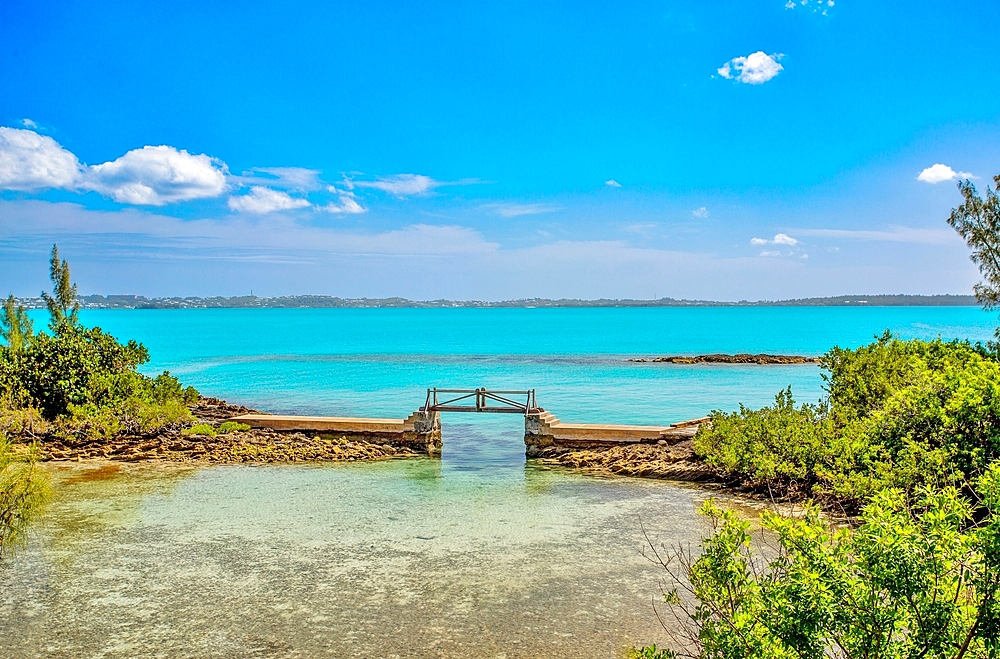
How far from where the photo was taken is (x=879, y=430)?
10.7 m

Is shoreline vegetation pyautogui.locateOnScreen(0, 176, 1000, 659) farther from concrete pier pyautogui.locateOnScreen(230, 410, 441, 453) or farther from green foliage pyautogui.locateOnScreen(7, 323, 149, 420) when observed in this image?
concrete pier pyautogui.locateOnScreen(230, 410, 441, 453)

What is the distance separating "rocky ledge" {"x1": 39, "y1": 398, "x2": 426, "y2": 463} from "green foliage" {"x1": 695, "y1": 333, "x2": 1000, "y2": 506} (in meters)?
10.0

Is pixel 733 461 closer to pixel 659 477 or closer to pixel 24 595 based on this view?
pixel 659 477

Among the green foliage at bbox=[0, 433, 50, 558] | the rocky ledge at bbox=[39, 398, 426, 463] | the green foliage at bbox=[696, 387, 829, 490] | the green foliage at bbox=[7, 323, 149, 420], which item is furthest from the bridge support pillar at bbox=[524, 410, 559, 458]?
the green foliage at bbox=[0, 433, 50, 558]

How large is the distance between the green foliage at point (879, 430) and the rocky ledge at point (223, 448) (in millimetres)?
10017

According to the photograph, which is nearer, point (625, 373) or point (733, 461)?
point (733, 461)

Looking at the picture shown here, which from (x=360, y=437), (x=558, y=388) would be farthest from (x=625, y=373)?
(x=360, y=437)

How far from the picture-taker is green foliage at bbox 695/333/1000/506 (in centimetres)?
948

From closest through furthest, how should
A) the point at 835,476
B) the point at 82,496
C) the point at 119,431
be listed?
the point at 835,476 → the point at 82,496 → the point at 119,431

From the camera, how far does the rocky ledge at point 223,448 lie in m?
21.6

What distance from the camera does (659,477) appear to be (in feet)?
63.5

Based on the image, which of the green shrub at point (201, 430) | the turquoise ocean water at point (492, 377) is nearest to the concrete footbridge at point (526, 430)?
the green shrub at point (201, 430)

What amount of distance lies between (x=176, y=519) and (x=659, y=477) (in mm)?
11191

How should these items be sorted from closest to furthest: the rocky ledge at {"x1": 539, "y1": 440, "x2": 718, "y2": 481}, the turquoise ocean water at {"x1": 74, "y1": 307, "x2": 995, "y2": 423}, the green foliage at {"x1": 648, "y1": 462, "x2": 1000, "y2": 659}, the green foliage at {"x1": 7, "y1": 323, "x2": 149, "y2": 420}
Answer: the green foliage at {"x1": 648, "y1": 462, "x2": 1000, "y2": 659}
the rocky ledge at {"x1": 539, "y1": 440, "x2": 718, "y2": 481}
the green foliage at {"x1": 7, "y1": 323, "x2": 149, "y2": 420}
the turquoise ocean water at {"x1": 74, "y1": 307, "x2": 995, "y2": 423}
